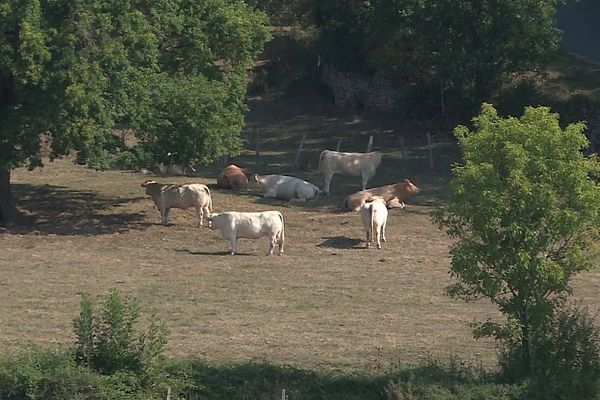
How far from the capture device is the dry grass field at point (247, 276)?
63.9ft

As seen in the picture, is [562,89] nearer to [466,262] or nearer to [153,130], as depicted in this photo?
[153,130]

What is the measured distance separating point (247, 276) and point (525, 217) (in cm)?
957

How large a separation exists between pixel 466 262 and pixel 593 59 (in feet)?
98.8

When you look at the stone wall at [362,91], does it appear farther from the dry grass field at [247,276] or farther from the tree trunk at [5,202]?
the tree trunk at [5,202]

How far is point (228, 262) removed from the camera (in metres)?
26.8

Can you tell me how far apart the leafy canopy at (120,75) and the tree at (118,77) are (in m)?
0.03

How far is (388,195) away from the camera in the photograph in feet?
108

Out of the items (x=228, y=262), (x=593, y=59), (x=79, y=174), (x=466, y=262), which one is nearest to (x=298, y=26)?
(x=593, y=59)

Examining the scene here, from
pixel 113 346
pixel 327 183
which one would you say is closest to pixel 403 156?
pixel 327 183

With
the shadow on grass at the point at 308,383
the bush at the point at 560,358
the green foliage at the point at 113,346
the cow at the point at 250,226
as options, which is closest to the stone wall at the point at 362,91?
the cow at the point at 250,226

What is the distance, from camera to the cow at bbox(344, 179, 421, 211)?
32281 mm

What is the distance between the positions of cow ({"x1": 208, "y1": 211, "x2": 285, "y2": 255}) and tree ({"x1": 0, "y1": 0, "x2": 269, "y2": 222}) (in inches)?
135

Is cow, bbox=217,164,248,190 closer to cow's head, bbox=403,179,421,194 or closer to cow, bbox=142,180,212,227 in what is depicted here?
cow, bbox=142,180,212,227

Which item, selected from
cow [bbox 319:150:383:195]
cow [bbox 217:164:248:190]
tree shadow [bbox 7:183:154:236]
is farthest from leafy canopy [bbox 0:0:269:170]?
cow [bbox 319:150:383:195]
